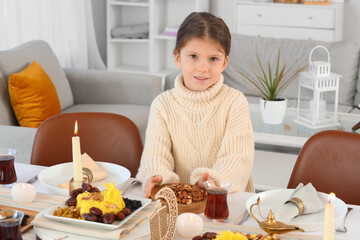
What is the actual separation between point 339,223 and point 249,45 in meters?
3.11

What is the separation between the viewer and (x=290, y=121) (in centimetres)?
325

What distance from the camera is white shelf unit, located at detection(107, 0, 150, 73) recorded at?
524 centimetres

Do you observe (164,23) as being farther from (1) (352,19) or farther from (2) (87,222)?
(2) (87,222)

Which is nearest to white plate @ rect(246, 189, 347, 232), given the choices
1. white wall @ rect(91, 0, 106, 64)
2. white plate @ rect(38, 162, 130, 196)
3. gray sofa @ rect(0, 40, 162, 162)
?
white plate @ rect(38, 162, 130, 196)

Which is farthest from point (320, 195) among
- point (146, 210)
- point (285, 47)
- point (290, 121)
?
point (285, 47)

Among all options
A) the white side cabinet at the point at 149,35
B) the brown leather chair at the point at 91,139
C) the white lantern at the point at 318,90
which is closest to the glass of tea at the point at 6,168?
the brown leather chair at the point at 91,139

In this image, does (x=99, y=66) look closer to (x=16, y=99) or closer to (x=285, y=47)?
(x=285, y=47)

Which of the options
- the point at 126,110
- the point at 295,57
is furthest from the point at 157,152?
the point at 295,57

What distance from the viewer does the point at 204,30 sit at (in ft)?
5.73

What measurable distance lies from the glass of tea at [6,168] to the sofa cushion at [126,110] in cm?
198

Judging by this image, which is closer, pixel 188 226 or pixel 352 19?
pixel 188 226

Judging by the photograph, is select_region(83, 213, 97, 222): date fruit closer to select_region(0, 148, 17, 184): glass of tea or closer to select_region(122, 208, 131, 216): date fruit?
select_region(122, 208, 131, 216): date fruit

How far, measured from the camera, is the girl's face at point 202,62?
5.68 ft

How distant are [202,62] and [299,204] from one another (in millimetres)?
541
